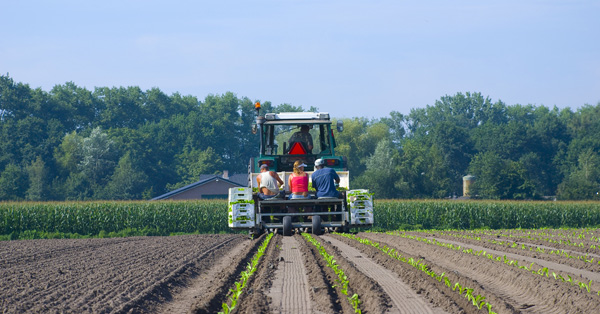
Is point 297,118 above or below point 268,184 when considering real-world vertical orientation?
above

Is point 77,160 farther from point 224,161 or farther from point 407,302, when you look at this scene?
point 407,302

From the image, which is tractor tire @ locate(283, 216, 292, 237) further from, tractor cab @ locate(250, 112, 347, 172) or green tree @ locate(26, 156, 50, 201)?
green tree @ locate(26, 156, 50, 201)

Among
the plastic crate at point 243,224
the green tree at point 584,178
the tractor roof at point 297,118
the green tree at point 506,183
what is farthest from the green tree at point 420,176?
the plastic crate at point 243,224

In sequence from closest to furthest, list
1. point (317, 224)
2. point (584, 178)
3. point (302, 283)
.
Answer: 1. point (302, 283)
2. point (317, 224)
3. point (584, 178)

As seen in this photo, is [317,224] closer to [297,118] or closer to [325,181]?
[325,181]

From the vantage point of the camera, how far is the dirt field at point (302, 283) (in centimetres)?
876

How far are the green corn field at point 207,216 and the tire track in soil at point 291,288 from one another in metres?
Result: 22.4

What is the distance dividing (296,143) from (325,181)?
313 cm

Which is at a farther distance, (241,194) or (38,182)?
(38,182)

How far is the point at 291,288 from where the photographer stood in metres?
10.3


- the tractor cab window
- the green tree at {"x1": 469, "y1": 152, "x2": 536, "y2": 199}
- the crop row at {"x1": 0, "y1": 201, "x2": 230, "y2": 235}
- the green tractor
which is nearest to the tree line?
the green tree at {"x1": 469, "y1": 152, "x2": 536, "y2": 199}

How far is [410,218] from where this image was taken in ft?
129

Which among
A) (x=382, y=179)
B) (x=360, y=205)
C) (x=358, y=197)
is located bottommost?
(x=360, y=205)

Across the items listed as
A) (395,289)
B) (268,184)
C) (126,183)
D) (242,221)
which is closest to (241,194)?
(242,221)
